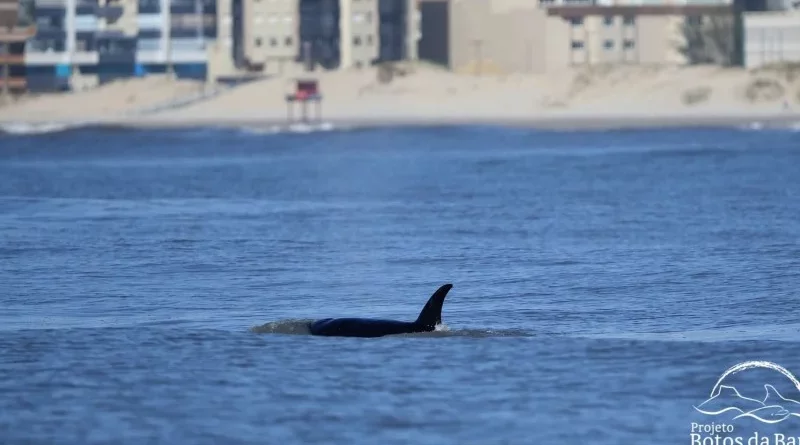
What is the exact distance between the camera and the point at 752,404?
78.4 feet

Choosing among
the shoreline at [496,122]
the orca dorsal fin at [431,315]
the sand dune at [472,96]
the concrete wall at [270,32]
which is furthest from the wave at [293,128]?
the orca dorsal fin at [431,315]

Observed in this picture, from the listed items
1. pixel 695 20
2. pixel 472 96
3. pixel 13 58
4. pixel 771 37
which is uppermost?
pixel 695 20

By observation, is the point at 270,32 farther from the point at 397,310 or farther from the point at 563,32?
the point at 397,310

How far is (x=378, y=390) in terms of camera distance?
2525 centimetres

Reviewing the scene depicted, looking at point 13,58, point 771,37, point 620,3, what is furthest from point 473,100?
point 13,58

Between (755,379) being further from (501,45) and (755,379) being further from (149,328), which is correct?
(501,45)

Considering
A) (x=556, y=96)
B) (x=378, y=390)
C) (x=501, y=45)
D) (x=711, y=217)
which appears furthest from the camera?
(x=501, y=45)

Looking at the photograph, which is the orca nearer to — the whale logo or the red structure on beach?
the whale logo

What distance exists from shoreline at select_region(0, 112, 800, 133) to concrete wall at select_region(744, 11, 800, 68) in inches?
501

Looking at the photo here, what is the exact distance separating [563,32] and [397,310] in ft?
473

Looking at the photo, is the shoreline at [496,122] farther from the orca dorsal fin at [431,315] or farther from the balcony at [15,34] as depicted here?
the orca dorsal fin at [431,315]

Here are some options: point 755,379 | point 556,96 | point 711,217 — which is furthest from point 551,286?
point 556,96

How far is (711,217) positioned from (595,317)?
995 inches

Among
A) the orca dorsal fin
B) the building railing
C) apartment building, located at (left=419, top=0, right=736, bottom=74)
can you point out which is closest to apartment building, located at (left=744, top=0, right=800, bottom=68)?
apartment building, located at (left=419, top=0, right=736, bottom=74)
